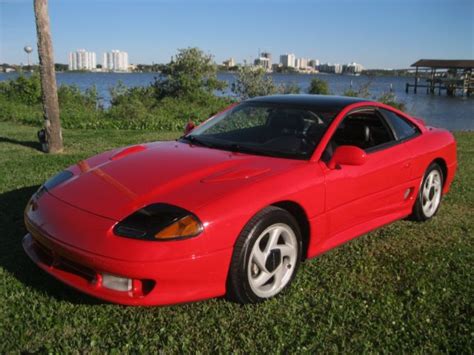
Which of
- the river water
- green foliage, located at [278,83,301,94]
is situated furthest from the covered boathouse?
green foliage, located at [278,83,301,94]

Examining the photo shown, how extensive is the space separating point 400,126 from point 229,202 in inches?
98.4

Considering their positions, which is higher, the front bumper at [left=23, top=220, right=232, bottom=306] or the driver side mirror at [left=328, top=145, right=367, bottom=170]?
the driver side mirror at [left=328, top=145, right=367, bottom=170]

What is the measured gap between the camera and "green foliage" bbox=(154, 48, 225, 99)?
2333cm

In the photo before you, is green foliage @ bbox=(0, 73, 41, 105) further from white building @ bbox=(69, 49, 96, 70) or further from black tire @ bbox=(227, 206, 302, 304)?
white building @ bbox=(69, 49, 96, 70)

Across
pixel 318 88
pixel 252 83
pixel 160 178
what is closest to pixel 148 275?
pixel 160 178

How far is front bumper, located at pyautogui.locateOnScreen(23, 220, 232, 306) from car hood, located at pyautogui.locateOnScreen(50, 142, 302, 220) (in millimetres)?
304

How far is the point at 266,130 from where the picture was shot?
4234 millimetres

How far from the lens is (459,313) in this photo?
3209 millimetres

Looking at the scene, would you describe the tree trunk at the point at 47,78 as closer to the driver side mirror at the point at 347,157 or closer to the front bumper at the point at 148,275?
the front bumper at the point at 148,275

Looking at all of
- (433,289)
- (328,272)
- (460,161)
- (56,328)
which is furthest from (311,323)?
(460,161)

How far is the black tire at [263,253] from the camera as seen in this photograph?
301 centimetres

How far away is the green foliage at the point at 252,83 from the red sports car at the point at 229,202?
1742cm

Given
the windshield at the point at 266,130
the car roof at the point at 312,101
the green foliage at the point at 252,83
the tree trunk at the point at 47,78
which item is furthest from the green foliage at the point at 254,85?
the windshield at the point at 266,130

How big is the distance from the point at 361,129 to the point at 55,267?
286 centimetres
